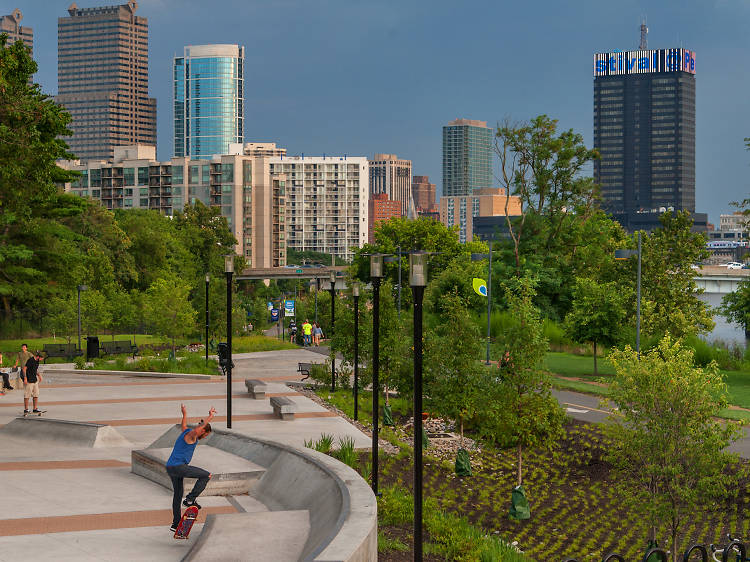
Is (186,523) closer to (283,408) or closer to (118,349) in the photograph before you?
(283,408)

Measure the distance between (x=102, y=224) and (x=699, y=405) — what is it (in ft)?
214

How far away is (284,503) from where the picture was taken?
44.8ft

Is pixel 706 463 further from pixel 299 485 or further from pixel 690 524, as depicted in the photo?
pixel 299 485

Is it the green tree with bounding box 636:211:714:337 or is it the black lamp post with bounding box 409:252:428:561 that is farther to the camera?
the green tree with bounding box 636:211:714:337

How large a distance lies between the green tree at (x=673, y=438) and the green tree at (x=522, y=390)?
378 centimetres

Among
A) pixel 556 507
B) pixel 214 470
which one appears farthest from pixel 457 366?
pixel 214 470

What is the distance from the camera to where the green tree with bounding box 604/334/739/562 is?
14398 mm

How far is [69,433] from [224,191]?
164 meters

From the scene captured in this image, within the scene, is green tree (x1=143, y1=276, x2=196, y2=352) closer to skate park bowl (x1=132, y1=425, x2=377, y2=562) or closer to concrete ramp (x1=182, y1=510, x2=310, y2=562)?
skate park bowl (x1=132, y1=425, x2=377, y2=562)

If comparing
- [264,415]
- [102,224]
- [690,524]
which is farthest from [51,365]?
[102,224]

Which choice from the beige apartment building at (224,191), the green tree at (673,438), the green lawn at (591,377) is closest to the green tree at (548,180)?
the green lawn at (591,377)

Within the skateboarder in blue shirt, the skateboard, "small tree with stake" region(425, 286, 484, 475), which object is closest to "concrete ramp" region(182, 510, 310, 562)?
the skateboard

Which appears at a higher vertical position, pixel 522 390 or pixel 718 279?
pixel 718 279

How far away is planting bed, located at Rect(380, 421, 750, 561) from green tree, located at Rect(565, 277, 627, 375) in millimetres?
16010
